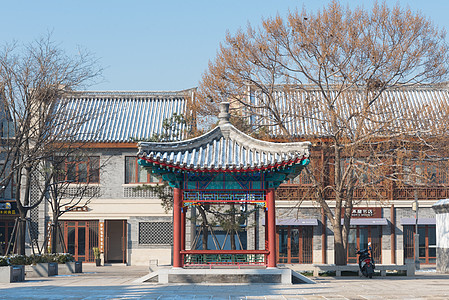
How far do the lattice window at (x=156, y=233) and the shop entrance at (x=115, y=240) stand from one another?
113 centimetres

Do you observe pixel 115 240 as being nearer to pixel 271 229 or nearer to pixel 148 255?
pixel 148 255

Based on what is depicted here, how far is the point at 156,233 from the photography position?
34250 millimetres

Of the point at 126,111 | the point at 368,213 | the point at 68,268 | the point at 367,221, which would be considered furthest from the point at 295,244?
the point at 68,268

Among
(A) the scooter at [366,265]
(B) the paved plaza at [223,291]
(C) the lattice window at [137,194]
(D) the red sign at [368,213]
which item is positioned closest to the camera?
(B) the paved plaza at [223,291]

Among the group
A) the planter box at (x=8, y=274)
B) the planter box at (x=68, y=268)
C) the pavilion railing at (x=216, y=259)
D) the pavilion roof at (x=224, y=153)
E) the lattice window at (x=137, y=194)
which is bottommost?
the planter box at (x=68, y=268)

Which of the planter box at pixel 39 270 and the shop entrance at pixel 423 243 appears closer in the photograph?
the planter box at pixel 39 270

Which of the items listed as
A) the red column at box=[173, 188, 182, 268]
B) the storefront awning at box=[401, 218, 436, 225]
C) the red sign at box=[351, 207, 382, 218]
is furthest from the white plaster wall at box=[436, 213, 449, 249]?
the red column at box=[173, 188, 182, 268]

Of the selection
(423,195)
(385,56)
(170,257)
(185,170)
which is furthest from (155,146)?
(423,195)

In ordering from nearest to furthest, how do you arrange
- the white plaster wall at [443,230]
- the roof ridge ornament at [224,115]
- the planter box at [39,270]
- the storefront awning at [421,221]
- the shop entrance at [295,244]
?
the roof ridge ornament at [224,115], the planter box at [39,270], the white plaster wall at [443,230], the storefront awning at [421,221], the shop entrance at [295,244]

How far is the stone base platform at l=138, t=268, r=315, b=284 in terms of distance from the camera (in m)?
17.7

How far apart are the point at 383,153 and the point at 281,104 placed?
472 inches

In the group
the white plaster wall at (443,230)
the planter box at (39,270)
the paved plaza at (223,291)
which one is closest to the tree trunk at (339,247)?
the white plaster wall at (443,230)

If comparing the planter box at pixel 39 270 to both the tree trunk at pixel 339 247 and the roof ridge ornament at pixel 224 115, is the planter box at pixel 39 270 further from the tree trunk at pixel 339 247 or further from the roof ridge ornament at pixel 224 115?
the tree trunk at pixel 339 247

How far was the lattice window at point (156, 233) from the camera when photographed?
112 ft
